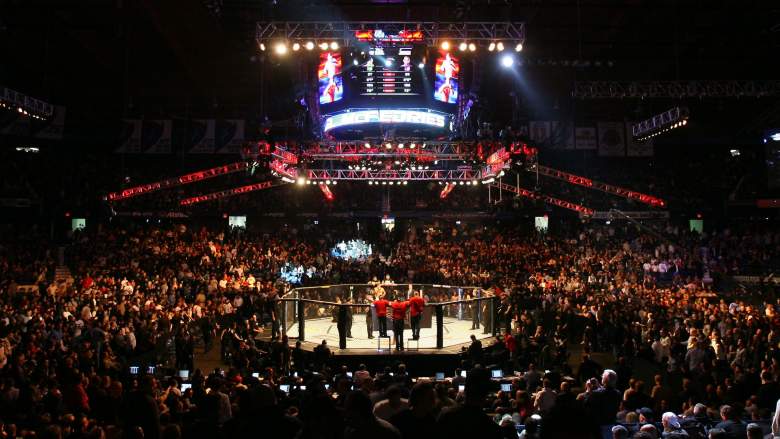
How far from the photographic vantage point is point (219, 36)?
70.9ft

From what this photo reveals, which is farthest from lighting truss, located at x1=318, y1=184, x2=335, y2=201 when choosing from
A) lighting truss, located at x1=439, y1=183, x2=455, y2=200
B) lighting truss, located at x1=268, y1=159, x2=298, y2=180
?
lighting truss, located at x1=268, y1=159, x2=298, y2=180

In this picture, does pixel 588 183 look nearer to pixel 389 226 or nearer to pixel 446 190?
pixel 446 190

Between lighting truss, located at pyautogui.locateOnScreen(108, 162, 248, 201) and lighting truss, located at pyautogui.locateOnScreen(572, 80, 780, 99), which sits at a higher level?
lighting truss, located at pyautogui.locateOnScreen(572, 80, 780, 99)

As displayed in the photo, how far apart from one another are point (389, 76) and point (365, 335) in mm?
7075

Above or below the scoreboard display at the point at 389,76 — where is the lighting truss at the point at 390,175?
below

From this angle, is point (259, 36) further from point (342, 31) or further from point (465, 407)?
point (465, 407)

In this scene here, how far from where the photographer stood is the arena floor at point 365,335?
15.9 metres

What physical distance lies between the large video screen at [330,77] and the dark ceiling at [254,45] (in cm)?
336

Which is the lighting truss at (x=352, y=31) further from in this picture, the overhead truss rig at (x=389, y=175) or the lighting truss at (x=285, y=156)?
the overhead truss rig at (x=389, y=175)

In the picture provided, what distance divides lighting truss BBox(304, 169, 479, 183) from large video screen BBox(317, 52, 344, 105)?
8854mm

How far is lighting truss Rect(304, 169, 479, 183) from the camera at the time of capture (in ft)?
81.1

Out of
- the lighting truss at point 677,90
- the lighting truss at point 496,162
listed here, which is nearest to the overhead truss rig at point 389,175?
the lighting truss at point 496,162

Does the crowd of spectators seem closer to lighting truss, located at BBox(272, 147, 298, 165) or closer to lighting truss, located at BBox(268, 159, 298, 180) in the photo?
lighting truss, located at BBox(268, 159, 298, 180)

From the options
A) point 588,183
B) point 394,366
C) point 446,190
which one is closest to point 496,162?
point 588,183
